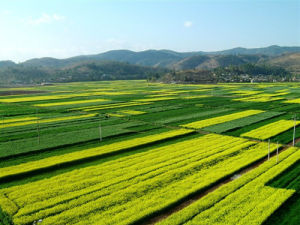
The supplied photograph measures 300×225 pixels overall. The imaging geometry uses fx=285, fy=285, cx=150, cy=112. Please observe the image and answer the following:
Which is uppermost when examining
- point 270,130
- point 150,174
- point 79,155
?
point 79,155

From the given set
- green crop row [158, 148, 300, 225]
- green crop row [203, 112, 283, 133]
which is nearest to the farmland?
green crop row [158, 148, 300, 225]

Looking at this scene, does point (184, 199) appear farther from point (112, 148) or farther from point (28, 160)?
point (28, 160)

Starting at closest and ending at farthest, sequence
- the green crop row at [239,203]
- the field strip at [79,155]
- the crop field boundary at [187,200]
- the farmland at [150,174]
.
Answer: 1. the green crop row at [239,203]
2. the crop field boundary at [187,200]
3. the farmland at [150,174]
4. the field strip at [79,155]

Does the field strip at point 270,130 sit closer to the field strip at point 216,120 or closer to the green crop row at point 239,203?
the field strip at point 216,120

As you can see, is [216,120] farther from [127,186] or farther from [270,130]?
[127,186]

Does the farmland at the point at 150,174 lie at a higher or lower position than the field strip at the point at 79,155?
lower

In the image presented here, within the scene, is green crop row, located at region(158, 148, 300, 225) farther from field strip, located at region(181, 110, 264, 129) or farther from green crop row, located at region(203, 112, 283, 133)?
field strip, located at region(181, 110, 264, 129)

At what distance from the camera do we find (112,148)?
32438mm

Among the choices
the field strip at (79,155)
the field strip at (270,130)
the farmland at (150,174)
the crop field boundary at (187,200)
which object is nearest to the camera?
the crop field boundary at (187,200)

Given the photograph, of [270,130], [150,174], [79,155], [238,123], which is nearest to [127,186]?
[150,174]

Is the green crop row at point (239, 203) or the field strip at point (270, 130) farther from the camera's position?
the field strip at point (270, 130)

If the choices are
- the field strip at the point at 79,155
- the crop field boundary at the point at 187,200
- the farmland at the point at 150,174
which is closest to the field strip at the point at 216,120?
the farmland at the point at 150,174

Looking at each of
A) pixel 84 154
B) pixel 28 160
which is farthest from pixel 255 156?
pixel 28 160

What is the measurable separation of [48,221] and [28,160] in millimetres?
13483
